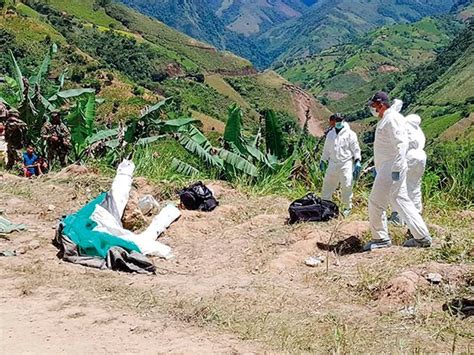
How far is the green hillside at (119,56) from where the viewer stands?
70.1 metres

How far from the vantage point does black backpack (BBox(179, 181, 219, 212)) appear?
7754 mm

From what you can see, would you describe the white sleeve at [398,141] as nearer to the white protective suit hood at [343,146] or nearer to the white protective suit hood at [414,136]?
the white protective suit hood at [414,136]

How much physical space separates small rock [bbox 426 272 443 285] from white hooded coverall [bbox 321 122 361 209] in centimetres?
259

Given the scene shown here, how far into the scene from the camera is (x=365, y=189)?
9055 mm

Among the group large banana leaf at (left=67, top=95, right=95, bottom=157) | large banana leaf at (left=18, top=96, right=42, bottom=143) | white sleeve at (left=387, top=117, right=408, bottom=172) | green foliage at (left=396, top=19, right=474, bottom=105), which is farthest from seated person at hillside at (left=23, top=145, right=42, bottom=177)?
green foliage at (left=396, top=19, right=474, bottom=105)

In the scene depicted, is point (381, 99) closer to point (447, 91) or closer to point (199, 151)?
point (199, 151)

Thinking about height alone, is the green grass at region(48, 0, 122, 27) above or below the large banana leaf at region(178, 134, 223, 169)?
below

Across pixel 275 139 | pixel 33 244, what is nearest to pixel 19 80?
pixel 275 139

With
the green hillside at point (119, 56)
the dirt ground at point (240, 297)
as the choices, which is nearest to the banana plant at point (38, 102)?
the dirt ground at point (240, 297)

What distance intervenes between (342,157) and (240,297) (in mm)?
3179

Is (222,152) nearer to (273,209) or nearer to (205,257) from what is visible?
(273,209)

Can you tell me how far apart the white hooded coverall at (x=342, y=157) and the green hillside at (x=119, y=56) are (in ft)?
146

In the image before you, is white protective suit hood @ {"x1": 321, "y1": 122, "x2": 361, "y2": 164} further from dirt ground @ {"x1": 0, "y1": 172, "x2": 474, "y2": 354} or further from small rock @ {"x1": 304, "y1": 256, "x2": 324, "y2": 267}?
small rock @ {"x1": 304, "y1": 256, "x2": 324, "y2": 267}

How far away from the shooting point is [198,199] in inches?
306
